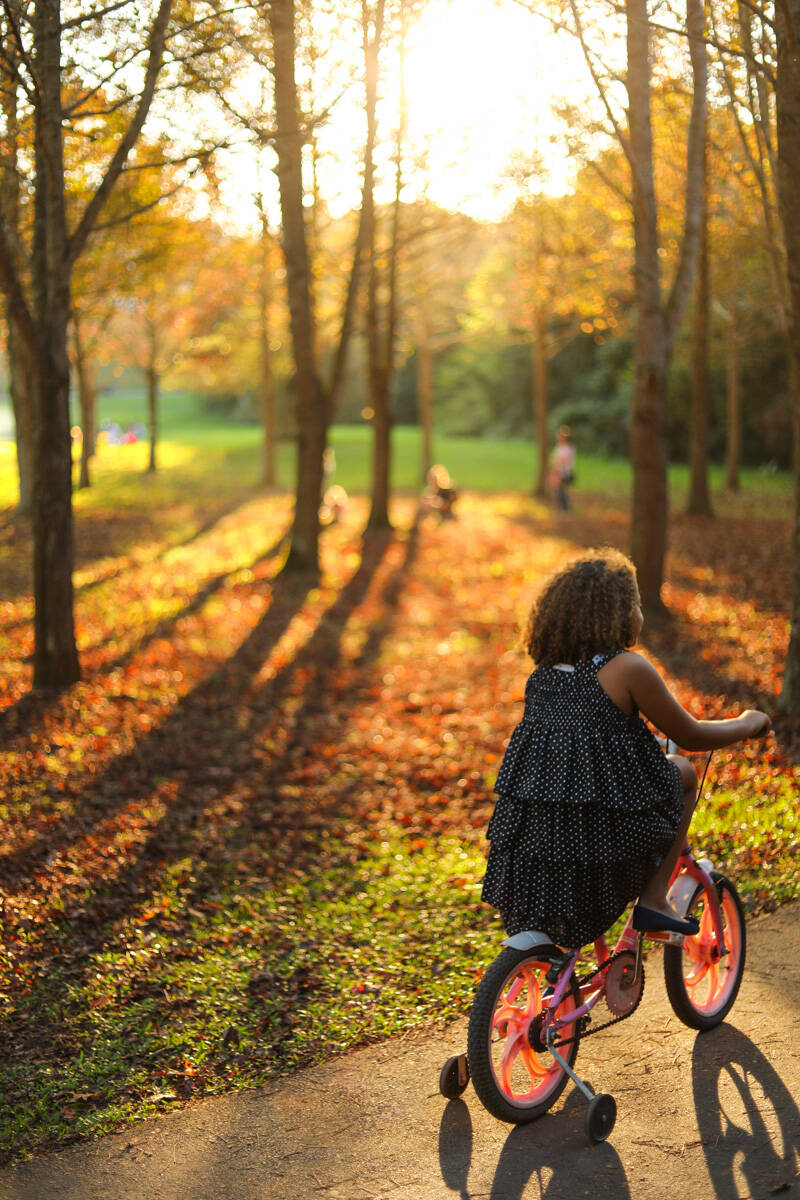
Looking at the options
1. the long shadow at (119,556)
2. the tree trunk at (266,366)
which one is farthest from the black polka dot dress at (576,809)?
the tree trunk at (266,366)

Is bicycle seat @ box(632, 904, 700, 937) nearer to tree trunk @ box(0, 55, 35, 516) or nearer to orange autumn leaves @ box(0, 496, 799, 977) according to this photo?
orange autumn leaves @ box(0, 496, 799, 977)

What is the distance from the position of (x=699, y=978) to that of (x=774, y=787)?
303cm

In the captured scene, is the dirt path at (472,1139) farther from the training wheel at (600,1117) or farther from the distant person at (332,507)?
the distant person at (332,507)

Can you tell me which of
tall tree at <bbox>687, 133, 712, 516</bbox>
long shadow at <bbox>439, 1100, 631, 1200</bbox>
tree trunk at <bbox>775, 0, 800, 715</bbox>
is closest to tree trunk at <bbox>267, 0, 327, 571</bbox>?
tree trunk at <bbox>775, 0, 800, 715</bbox>

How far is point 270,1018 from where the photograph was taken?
4.94 metres

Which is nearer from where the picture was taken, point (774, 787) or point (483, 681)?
point (774, 787)

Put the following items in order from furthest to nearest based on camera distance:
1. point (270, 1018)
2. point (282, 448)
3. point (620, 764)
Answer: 1. point (282, 448)
2. point (270, 1018)
3. point (620, 764)

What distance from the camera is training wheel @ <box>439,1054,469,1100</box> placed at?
3961 mm

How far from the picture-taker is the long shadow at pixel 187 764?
6.39m

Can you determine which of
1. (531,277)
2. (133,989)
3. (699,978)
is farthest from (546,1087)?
(531,277)

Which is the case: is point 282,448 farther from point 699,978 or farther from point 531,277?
point 699,978

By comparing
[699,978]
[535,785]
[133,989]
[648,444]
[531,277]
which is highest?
[531,277]

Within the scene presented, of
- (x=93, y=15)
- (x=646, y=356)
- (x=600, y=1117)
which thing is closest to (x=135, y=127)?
(x=93, y=15)

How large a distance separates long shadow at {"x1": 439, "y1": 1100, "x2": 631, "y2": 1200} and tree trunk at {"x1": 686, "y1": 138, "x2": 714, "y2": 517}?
1922cm
